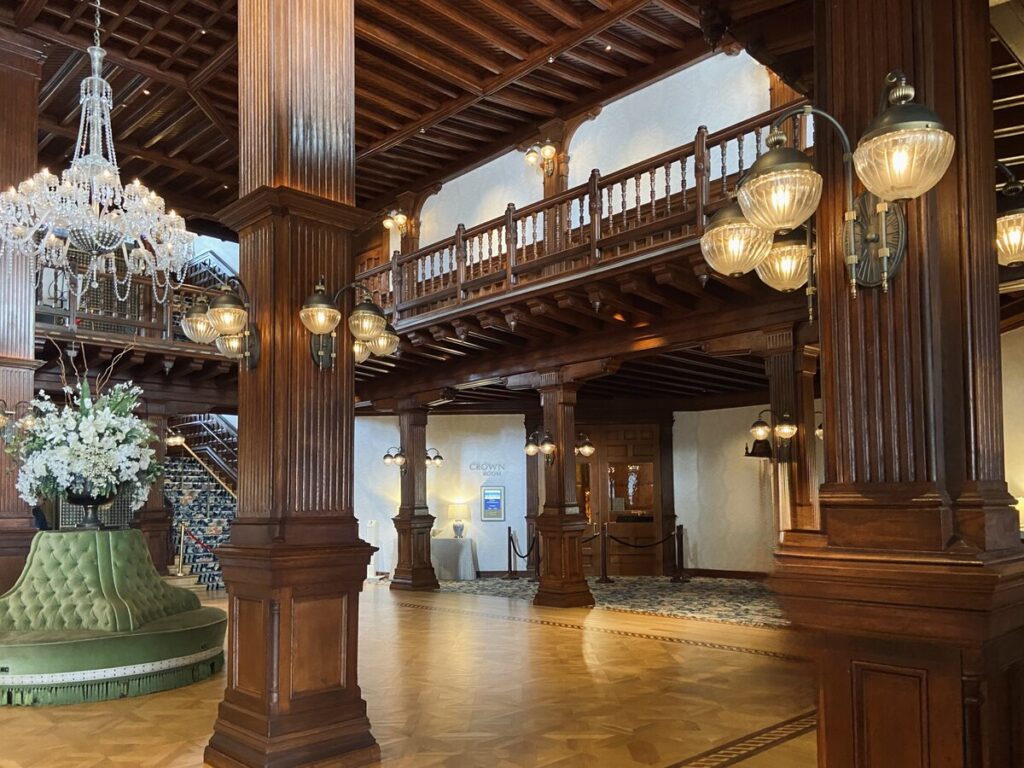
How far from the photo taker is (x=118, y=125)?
475 inches

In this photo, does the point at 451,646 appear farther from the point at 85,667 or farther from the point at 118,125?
the point at 118,125

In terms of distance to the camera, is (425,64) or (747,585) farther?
(747,585)

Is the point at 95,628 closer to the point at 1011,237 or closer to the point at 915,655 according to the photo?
the point at 915,655

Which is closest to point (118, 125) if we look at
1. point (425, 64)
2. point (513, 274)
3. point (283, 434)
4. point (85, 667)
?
point (425, 64)

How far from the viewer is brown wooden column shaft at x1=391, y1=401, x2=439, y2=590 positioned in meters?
12.9

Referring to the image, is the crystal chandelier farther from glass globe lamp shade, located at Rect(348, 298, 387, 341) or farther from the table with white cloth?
the table with white cloth

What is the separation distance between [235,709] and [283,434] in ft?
4.81

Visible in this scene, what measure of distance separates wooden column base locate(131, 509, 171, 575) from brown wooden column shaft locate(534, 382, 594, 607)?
19.4ft

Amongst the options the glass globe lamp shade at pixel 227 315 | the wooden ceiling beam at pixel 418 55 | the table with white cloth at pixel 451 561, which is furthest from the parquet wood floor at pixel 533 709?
the wooden ceiling beam at pixel 418 55

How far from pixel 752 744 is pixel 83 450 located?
529 cm

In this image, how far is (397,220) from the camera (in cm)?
1441

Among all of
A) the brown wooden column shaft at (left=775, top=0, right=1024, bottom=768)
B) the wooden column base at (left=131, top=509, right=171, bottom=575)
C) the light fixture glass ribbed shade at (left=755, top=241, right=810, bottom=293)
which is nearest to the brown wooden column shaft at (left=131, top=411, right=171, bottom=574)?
the wooden column base at (left=131, top=509, right=171, bottom=575)

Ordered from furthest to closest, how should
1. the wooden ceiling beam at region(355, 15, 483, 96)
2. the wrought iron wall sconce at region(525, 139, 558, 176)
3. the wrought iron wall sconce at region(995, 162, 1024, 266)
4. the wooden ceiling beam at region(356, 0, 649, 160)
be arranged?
the wrought iron wall sconce at region(525, 139, 558, 176), the wooden ceiling beam at region(355, 15, 483, 96), the wooden ceiling beam at region(356, 0, 649, 160), the wrought iron wall sconce at region(995, 162, 1024, 266)

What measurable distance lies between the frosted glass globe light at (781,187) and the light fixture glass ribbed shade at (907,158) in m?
0.23
